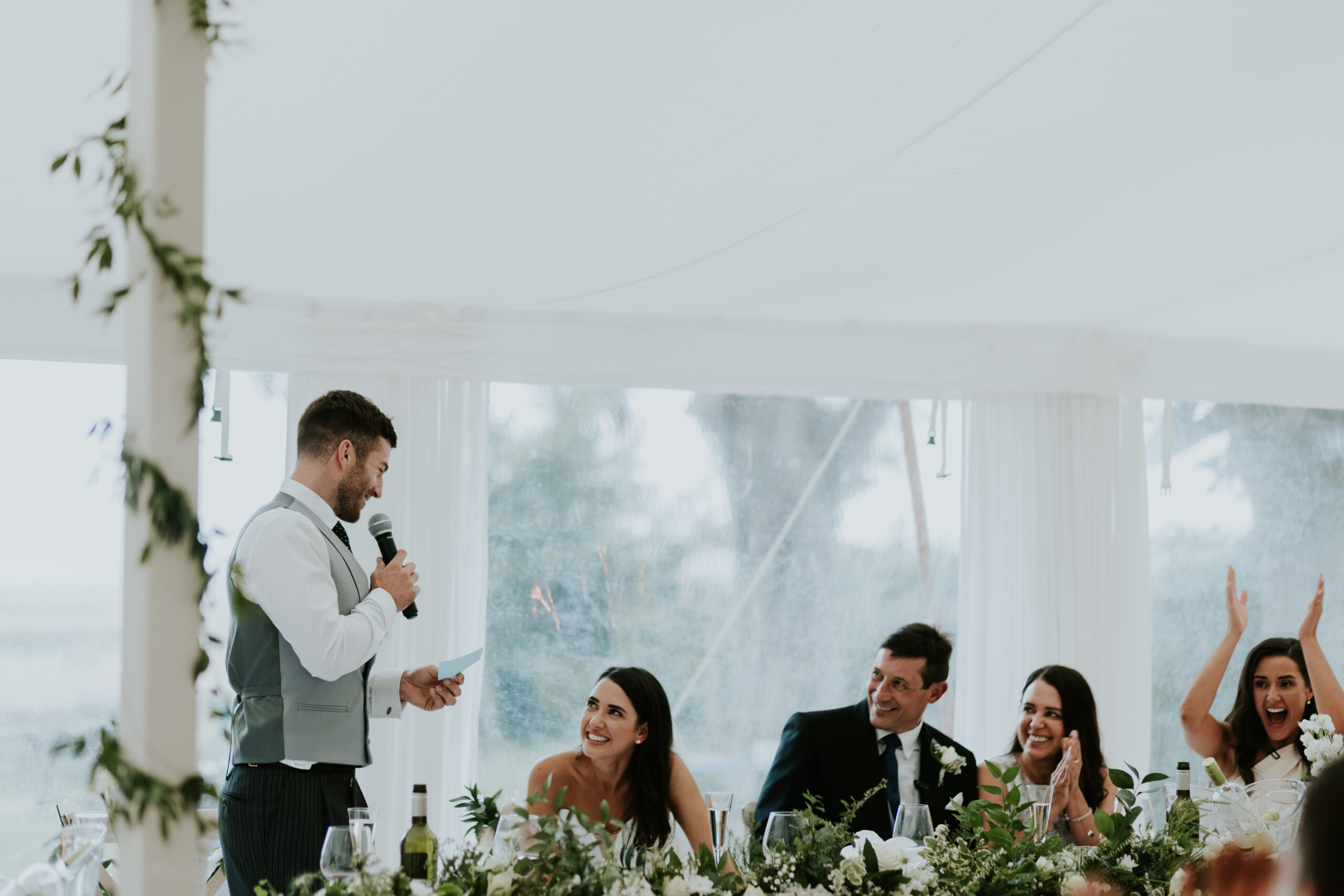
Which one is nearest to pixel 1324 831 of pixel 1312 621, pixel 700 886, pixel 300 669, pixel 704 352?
pixel 700 886

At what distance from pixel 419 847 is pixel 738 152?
1794mm

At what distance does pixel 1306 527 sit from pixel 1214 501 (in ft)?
1.91

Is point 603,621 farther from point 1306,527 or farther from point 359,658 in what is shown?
point 1306,527

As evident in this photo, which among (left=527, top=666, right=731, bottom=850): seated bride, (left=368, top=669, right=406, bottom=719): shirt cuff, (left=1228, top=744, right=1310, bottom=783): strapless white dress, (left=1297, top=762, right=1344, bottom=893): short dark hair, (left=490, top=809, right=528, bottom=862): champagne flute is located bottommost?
(left=1228, top=744, right=1310, bottom=783): strapless white dress

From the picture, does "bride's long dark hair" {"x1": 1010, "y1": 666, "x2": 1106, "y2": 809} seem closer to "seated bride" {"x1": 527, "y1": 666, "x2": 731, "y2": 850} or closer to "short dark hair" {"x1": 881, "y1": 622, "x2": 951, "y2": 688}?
"short dark hair" {"x1": 881, "y1": 622, "x2": 951, "y2": 688}

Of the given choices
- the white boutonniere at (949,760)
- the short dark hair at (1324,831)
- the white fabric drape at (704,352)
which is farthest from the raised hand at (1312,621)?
the short dark hair at (1324,831)

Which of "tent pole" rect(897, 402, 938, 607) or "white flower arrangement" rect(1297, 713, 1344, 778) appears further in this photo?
"tent pole" rect(897, 402, 938, 607)

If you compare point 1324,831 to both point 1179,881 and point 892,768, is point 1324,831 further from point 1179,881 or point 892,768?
point 892,768

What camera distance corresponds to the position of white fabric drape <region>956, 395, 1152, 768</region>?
4.99m

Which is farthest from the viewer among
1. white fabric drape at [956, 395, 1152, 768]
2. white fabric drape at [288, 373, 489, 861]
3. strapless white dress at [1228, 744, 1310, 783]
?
white fabric drape at [956, 395, 1152, 768]

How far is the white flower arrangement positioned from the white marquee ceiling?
138 cm

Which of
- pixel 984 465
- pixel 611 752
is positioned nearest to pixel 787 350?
pixel 984 465

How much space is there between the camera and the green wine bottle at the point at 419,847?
178 cm

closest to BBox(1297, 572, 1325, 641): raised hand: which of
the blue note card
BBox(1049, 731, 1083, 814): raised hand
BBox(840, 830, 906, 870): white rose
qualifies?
BBox(1049, 731, 1083, 814): raised hand
